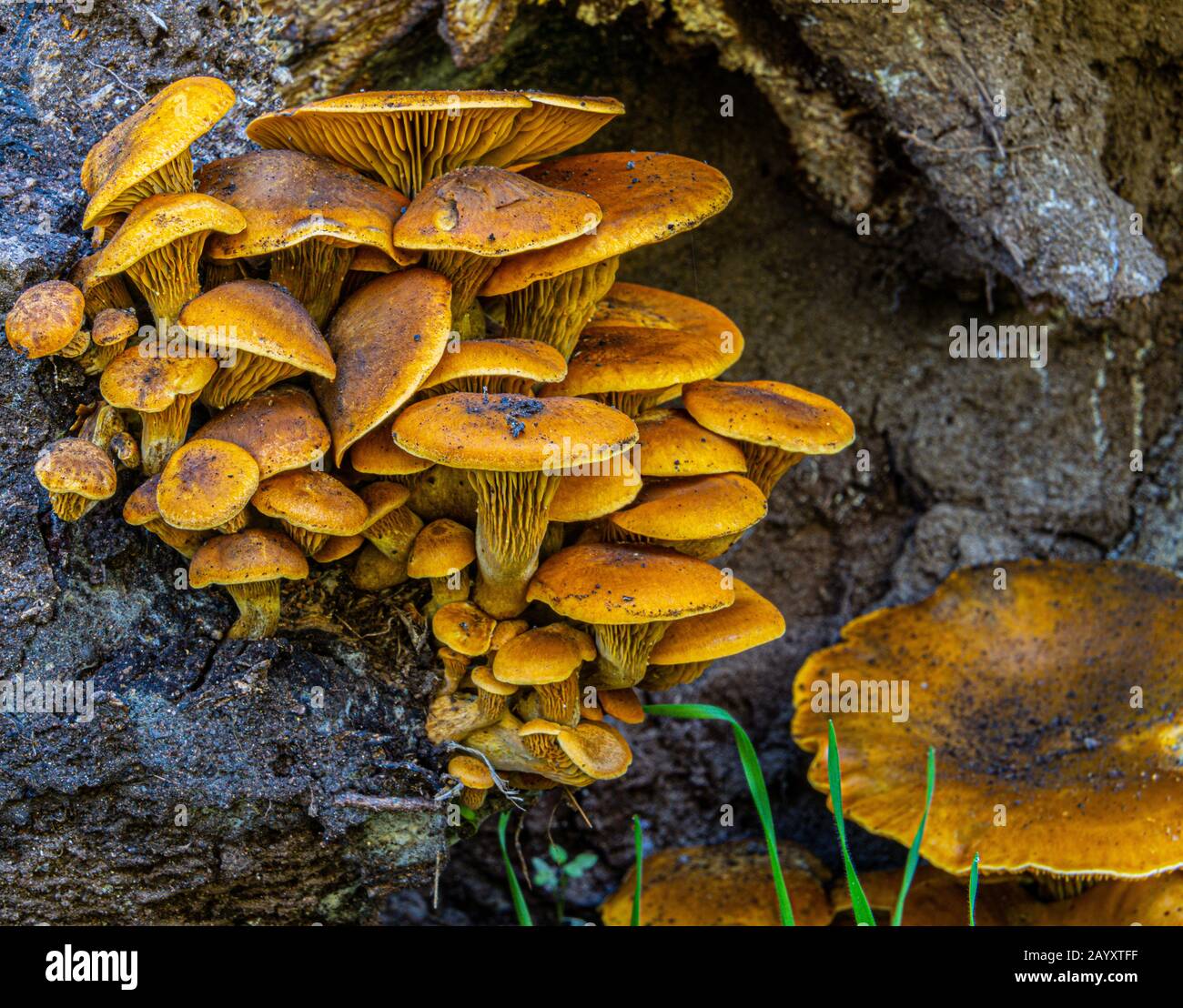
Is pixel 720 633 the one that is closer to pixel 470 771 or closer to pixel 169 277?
pixel 470 771

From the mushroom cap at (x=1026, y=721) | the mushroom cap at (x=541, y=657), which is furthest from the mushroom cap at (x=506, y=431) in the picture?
the mushroom cap at (x=1026, y=721)

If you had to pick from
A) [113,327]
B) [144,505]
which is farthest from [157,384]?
[144,505]

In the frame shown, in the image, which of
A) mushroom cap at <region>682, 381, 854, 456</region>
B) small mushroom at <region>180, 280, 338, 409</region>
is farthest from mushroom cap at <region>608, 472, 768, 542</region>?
small mushroom at <region>180, 280, 338, 409</region>

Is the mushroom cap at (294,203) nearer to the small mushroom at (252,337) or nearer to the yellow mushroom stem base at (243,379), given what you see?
the small mushroom at (252,337)

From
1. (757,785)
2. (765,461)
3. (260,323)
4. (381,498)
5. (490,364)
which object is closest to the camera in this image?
(260,323)

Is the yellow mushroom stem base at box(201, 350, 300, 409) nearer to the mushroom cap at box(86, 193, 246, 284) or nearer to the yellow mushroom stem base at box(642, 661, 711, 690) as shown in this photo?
the mushroom cap at box(86, 193, 246, 284)

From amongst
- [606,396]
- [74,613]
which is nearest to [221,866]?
[74,613]
